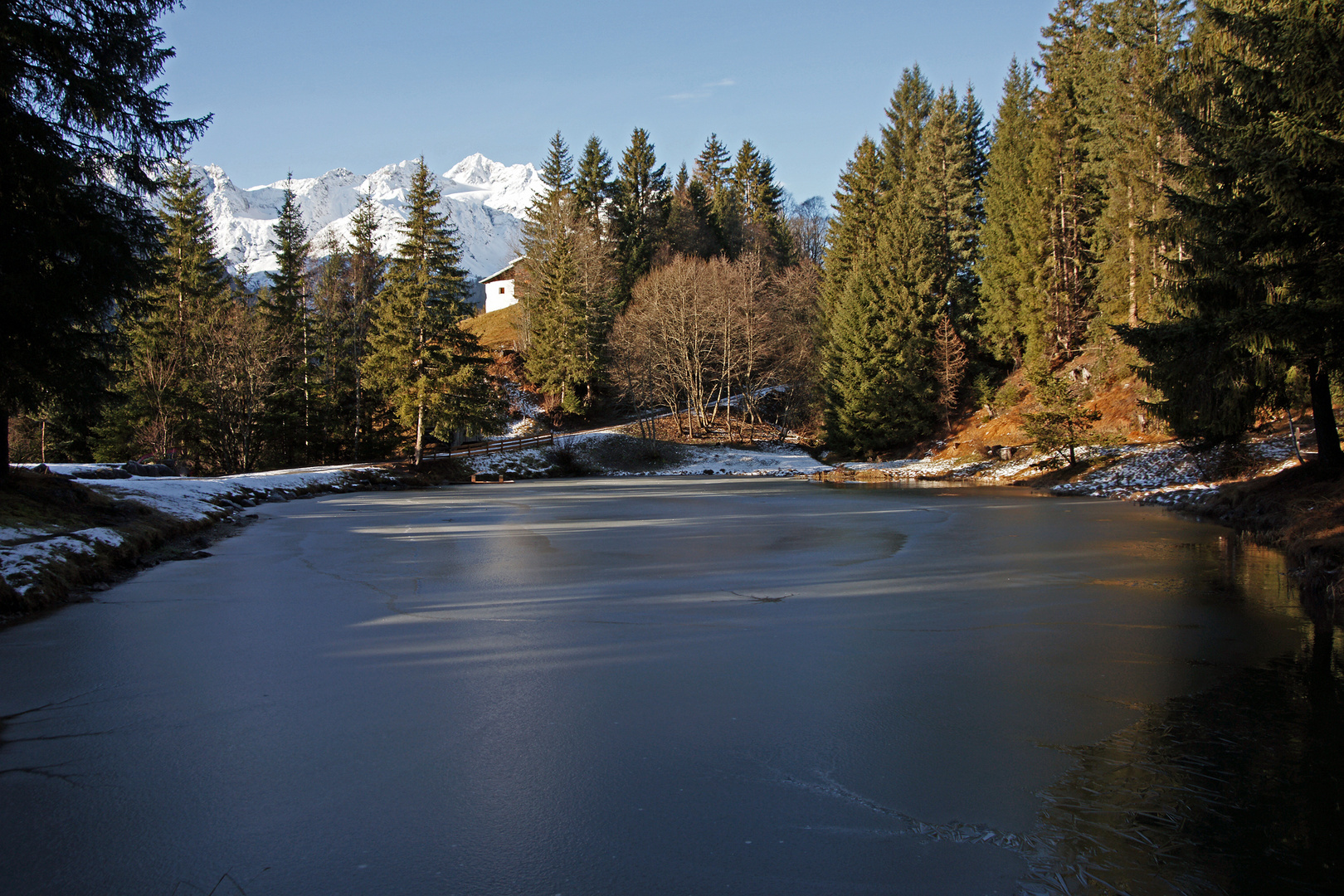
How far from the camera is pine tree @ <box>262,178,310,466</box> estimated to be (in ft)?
108

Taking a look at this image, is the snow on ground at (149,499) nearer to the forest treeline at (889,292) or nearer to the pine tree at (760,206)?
the forest treeline at (889,292)

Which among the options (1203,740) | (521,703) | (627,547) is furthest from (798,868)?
(627,547)

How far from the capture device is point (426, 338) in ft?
115

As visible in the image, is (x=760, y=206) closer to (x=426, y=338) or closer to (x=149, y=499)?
(x=426, y=338)

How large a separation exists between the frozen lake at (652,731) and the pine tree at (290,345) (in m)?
25.1

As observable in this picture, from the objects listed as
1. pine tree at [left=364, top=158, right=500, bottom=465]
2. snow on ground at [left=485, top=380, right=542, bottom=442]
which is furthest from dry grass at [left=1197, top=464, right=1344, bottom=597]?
snow on ground at [left=485, top=380, right=542, bottom=442]

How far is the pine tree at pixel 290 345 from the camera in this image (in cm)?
3291

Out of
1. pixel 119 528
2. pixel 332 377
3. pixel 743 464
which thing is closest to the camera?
pixel 119 528

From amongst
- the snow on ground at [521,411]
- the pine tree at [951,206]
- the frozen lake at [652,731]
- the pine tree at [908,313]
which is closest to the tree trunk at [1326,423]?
the frozen lake at [652,731]

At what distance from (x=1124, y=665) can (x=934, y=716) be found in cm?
216

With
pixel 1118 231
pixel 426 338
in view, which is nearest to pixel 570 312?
pixel 426 338

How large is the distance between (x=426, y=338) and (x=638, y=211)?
29.5 metres

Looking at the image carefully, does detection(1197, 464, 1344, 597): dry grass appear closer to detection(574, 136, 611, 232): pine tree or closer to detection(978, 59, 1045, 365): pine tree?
detection(978, 59, 1045, 365): pine tree

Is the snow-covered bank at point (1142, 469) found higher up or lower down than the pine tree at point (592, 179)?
lower down
